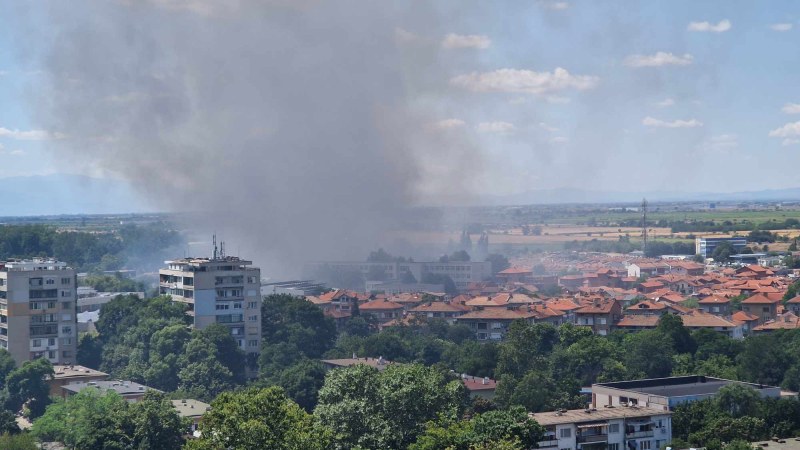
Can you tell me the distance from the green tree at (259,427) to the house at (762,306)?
27164 mm

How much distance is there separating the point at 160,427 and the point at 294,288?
1145 inches

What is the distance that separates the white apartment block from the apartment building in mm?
13857

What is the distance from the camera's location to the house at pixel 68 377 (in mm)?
27663

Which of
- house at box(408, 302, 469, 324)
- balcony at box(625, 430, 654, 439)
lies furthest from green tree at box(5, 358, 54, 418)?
house at box(408, 302, 469, 324)

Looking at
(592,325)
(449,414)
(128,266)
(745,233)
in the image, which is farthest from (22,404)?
(745,233)

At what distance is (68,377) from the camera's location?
2812 centimetres

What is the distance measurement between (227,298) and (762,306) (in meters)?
17.9

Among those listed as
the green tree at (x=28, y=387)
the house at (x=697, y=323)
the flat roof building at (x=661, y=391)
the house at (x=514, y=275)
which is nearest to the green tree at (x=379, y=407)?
the flat roof building at (x=661, y=391)

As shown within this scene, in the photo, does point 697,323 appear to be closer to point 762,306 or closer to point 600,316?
point 600,316

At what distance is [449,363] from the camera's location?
30.6 metres

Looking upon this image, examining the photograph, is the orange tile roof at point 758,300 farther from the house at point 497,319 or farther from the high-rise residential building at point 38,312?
the high-rise residential building at point 38,312

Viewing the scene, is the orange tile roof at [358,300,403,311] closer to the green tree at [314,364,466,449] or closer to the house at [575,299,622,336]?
the house at [575,299,622,336]

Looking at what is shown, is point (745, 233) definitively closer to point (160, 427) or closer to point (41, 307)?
point (41, 307)

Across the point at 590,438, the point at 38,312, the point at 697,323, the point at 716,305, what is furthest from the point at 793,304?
the point at 38,312
